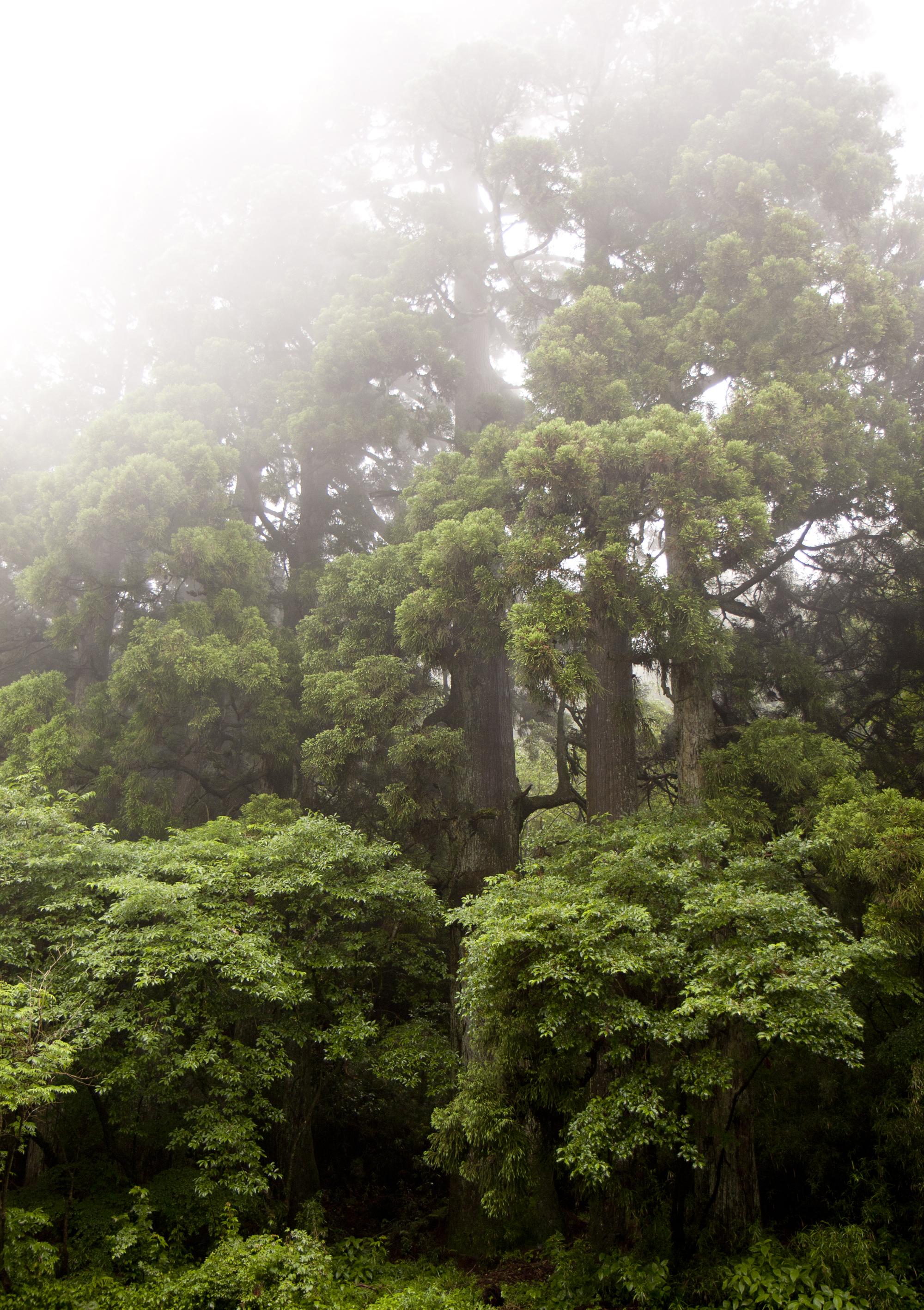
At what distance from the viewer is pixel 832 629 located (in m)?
12.0

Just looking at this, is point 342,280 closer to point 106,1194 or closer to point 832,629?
point 832,629

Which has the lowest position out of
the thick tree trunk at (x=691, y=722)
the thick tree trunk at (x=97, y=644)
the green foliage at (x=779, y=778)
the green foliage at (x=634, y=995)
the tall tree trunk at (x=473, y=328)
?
the green foliage at (x=634, y=995)

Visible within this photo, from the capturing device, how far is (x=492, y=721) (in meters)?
12.6

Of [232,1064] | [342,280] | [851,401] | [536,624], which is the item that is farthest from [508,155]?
[232,1064]

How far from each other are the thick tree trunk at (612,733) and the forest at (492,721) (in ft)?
0.22

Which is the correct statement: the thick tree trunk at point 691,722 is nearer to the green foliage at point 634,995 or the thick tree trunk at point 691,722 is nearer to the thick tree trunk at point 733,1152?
the green foliage at point 634,995

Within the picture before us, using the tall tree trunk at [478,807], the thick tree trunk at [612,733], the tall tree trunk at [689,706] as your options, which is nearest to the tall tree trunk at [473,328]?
the tall tree trunk at [478,807]

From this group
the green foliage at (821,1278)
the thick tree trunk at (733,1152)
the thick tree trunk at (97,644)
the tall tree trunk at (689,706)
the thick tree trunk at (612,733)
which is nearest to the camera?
the green foliage at (821,1278)

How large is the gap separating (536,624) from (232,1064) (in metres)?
5.30

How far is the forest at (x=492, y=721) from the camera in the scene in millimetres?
6273

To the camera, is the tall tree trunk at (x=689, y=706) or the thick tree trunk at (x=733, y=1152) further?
the tall tree trunk at (x=689, y=706)

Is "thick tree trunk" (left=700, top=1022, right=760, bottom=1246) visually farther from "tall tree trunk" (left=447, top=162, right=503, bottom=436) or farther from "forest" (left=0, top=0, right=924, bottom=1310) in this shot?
"tall tree trunk" (left=447, top=162, right=503, bottom=436)

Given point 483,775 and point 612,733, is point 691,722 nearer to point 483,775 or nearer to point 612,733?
point 612,733

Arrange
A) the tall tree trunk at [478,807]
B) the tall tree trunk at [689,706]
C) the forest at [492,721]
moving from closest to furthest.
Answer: the forest at [492,721] → the tall tree trunk at [478,807] → the tall tree trunk at [689,706]
